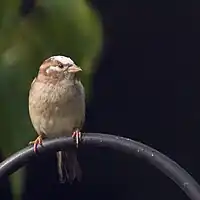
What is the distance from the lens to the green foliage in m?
2.39

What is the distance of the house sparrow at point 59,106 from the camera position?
2.38 meters

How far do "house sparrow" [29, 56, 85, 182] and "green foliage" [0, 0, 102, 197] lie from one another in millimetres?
40

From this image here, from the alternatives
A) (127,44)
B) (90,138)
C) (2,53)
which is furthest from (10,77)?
(127,44)

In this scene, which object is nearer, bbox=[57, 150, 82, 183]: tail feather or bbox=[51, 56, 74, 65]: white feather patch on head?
bbox=[51, 56, 74, 65]: white feather patch on head

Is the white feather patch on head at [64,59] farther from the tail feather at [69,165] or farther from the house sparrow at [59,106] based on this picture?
the tail feather at [69,165]

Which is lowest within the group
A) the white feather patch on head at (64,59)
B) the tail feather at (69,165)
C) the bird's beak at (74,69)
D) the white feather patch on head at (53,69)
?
the tail feather at (69,165)

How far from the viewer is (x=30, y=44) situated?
8.00ft

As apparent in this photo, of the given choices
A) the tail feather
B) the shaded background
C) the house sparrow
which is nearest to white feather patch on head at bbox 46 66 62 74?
the house sparrow

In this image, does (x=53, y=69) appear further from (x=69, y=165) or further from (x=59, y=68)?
(x=69, y=165)

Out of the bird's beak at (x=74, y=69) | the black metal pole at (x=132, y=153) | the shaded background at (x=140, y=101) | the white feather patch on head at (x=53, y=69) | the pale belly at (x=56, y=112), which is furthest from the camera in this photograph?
the shaded background at (x=140, y=101)

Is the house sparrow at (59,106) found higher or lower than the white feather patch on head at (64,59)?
lower

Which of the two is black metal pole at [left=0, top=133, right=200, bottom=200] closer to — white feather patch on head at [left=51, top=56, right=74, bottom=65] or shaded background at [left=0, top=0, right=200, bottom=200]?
white feather patch on head at [left=51, top=56, right=74, bottom=65]

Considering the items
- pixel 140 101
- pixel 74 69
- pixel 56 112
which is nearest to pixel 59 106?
pixel 56 112

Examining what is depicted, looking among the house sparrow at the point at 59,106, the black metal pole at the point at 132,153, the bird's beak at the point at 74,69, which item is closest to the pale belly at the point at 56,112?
the house sparrow at the point at 59,106
